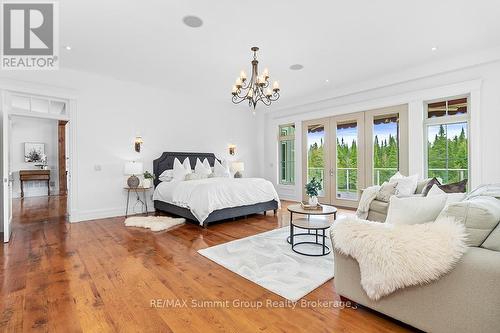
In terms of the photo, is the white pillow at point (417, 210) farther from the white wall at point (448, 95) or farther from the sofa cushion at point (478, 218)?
the white wall at point (448, 95)

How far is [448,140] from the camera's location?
4.80 meters

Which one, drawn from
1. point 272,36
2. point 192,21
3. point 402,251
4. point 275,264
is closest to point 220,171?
point 272,36

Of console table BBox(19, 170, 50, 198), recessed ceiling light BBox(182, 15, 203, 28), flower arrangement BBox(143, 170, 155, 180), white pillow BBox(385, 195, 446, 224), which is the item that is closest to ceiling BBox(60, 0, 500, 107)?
recessed ceiling light BBox(182, 15, 203, 28)

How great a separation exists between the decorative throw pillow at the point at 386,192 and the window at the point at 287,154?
365 centimetres

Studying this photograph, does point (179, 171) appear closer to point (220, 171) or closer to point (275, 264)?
point (220, 171)

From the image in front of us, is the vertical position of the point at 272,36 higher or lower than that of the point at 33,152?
higher

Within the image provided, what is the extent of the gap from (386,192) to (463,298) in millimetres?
2817

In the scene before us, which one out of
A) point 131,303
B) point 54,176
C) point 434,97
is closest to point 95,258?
point 131,303

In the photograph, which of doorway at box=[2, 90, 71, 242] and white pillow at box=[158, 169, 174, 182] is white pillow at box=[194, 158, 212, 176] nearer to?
white pillow at box=[158, 169, 174, 182]

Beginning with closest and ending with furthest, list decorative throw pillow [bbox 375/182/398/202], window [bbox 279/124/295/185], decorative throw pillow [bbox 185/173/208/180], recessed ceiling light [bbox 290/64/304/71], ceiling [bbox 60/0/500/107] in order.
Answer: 1. ceiling [bbox 60/0/500/107]
2. decorative throw pillow [bbox 375/182/398/202]
3. recessed ceiling light [bbox 290/64/304/71]
4. decorative throw pillow [bbox 185/173/208/180]
5. window [bbox 279/124/295/185]

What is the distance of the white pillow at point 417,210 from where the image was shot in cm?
182

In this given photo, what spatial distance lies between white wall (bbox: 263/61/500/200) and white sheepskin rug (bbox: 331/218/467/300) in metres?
3.84

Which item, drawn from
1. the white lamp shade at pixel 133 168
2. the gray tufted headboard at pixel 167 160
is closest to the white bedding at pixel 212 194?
the gray tufted headboard at pixel 167 160

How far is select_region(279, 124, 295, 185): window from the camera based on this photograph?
772 cm
